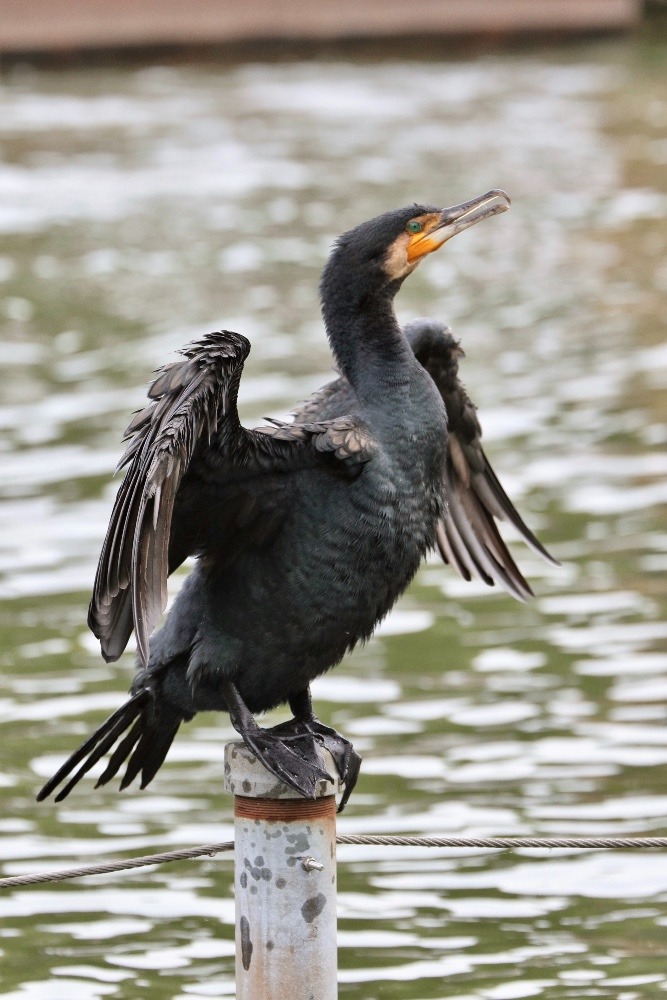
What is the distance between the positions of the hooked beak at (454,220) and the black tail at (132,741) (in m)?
1.06

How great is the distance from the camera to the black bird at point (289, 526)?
12.4ft

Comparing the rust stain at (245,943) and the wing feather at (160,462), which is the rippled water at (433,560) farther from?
the wing feather at (160,462)

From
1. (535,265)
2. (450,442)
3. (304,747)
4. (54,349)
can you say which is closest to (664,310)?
(535,265)

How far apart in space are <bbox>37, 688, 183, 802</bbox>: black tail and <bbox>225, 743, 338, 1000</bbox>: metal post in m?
0.36

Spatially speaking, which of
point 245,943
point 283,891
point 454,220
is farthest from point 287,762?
point 454,220

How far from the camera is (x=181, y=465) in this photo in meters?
3.64

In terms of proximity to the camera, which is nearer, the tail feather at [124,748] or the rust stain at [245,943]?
the rust stain at [245,943]

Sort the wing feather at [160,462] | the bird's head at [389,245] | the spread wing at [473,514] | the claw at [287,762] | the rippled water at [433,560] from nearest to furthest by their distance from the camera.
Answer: the wing feather at [160,462], the claw at [287,762], the bird's head at [389,245], the spread wing at [473,514], the rippled water at [433,560]

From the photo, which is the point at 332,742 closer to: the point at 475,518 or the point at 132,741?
the point at 132,741

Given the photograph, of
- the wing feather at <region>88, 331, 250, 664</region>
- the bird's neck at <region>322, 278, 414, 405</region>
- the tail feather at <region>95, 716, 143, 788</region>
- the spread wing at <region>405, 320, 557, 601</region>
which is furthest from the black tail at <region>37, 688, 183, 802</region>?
the spread wing at <region>405, 320, 557, 601</region>

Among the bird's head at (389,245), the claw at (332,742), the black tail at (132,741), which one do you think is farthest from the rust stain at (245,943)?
the bird's head at (389,245)

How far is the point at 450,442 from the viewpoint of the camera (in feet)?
16.2

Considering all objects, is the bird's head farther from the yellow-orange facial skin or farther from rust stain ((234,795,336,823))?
rust stain ((234,795,336,823))

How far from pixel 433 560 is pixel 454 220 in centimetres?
451
